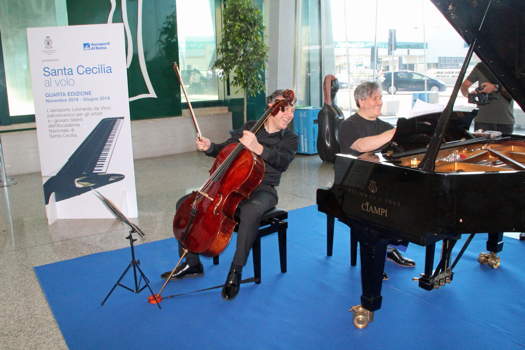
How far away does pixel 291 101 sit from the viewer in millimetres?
2943

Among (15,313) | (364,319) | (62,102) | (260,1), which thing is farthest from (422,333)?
(260,1)

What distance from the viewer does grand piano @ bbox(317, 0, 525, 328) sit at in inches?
83.8

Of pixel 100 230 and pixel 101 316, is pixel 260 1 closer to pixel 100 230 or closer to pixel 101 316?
pixel 100 230

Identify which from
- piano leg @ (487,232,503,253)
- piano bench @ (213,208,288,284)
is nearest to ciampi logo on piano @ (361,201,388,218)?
piano bench @ (213,208,288,284)

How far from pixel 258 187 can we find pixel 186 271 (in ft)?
2.32

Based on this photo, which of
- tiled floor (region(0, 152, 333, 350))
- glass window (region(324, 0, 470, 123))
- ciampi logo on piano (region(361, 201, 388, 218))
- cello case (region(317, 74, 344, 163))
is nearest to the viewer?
ciampi logo on piano (region(361, 201, 388, 218))

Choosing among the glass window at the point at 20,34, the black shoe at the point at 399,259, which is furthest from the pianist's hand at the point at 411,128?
the glass window at the point at 20,34

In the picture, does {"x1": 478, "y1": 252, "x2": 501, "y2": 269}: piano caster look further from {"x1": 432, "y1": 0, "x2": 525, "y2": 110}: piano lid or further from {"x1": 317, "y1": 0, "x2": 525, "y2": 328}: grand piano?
{"x1": 432, "y1": 0, "x2": 525, "y2": 110}: piano lid

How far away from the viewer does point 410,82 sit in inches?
274

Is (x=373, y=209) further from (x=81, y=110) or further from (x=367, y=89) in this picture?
(x=81, y=110)

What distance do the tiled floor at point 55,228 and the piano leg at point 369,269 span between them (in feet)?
4.90

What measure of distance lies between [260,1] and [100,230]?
493 centimetres

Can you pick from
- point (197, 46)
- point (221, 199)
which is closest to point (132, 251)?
point (221, 199)

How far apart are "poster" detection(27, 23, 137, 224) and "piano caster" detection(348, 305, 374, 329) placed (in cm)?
252
